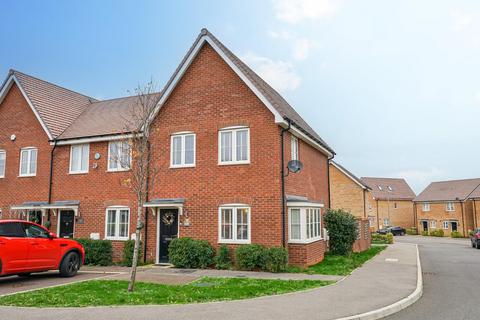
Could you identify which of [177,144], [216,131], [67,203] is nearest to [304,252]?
[216,131]

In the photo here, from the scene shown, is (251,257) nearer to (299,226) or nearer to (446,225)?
(299,226)

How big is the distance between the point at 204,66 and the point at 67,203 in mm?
8767

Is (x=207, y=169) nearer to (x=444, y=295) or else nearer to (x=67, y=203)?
(x=67, y=203)

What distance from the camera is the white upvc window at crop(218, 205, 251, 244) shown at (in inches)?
568

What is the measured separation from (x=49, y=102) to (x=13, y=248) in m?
12.0

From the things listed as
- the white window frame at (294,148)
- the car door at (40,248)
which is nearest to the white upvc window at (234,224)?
the white window frame at (294,148)

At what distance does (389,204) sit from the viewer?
208 ft

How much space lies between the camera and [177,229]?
51.7 feet

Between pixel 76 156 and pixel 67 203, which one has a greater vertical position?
pixel 76 156

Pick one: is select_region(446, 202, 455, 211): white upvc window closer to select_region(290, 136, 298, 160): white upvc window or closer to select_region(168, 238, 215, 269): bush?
select_region(290, 136, 298, 160): white upvc window

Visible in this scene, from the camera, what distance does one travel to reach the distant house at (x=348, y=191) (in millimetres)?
37344

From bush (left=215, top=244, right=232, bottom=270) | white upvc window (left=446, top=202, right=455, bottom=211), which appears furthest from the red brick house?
white upvc window (left=446, top=202, right=455, bottom=211)

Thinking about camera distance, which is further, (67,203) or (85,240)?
(67,203)

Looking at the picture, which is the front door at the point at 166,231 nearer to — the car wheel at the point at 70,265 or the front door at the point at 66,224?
the car wheel at the point at 70,265
